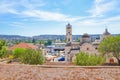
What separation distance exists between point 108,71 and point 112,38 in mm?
33942

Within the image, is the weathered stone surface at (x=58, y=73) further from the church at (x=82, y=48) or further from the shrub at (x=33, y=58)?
the church at (x=82, y=48)

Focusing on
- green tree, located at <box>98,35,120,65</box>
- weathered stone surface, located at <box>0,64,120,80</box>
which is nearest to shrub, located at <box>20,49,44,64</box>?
Answer: green tree, located at <box>98,35,120,65</box>

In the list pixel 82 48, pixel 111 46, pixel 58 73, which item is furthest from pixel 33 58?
pixel 58 73

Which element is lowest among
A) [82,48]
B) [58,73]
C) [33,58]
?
[33,58]

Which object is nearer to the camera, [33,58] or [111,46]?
[33,58]

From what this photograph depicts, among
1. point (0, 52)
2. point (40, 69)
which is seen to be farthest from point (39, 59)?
point (40, 69)

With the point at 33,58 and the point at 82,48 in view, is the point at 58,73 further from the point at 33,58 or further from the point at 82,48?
the point at 82,48

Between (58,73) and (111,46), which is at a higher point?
(58,73)

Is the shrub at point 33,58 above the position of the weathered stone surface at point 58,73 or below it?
below

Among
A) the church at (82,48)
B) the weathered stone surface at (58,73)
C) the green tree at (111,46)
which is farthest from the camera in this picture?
the church at (82,48)

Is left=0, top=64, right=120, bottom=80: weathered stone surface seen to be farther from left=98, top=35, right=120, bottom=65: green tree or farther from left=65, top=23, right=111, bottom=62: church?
left=65, top=23, right=111, bottom=62: church

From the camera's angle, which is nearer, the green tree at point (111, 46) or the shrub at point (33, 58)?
the shrub at point (33, 58)

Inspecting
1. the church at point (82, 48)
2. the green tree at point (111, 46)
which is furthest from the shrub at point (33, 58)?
the church at point (82, 48)

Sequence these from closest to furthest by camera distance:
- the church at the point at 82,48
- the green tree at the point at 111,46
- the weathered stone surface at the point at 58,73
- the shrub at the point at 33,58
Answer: the weathered stone surface at the point at 58,73 < the shrub at the point at 33,58 < the green tree at the point at 111,46 < the church at the point at 82,48
